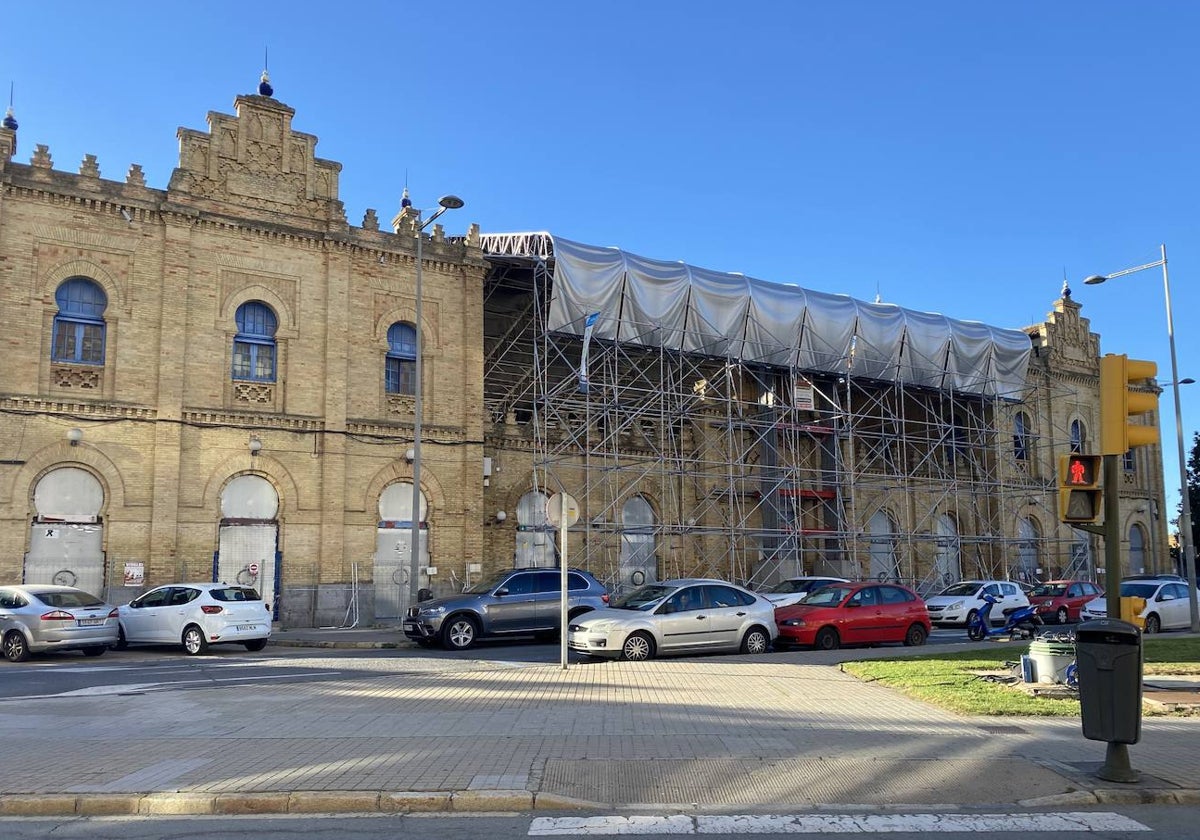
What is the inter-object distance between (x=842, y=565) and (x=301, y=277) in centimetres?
1934

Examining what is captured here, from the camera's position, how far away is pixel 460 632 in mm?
19734

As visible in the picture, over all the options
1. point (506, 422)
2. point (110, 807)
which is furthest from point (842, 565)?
point (110, 807)

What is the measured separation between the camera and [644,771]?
7984mm

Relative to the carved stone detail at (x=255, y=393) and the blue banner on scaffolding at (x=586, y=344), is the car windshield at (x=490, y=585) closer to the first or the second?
the blue banner on scaffolding at (x=586, y=344)

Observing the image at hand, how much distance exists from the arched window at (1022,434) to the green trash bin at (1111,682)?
109 ft

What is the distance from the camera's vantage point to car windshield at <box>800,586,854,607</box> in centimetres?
1973

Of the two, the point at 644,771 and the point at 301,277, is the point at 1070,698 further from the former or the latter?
the point at 301,277

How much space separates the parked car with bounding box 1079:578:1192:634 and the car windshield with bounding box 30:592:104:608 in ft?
74.6

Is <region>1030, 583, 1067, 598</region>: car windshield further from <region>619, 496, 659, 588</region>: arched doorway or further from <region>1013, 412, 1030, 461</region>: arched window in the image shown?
<region>1013, 412, 1030, 461</region>: arched window

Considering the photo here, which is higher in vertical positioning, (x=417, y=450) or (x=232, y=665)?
(x=417, y=450)

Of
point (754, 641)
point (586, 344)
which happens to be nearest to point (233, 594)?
point (754, 641)

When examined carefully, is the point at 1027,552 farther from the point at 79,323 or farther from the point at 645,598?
the point at 79,323

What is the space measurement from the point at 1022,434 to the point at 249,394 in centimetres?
2933

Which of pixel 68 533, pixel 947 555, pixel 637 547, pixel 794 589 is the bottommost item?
pixel 794 589
